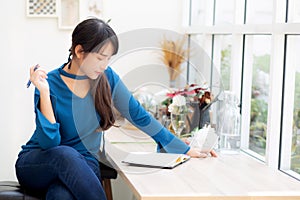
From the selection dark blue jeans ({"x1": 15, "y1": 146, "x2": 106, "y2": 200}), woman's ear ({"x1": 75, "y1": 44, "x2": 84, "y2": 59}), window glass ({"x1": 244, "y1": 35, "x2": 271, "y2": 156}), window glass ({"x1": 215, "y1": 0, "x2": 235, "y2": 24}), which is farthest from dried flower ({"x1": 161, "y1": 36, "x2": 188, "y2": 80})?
dark blue jeans ({"x1": 15, "y1": 146, "x2": 106, "y2": 200})

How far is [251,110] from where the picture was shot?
2.67 metres

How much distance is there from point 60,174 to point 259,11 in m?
1.20

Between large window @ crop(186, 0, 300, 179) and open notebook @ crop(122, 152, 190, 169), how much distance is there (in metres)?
0.38

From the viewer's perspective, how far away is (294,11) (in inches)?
86.7

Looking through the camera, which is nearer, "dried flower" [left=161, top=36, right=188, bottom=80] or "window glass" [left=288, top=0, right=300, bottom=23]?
"window glass" [left=288, top=0, right=300, bottom=23]

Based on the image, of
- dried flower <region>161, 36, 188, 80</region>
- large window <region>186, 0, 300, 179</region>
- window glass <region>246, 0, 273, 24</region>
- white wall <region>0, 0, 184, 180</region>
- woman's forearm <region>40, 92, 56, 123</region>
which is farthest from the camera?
dried flower <region>161, 36, 188, 80</region>

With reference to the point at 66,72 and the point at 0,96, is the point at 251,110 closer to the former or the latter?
the point at 66,72

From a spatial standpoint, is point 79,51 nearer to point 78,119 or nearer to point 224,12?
point 78,119

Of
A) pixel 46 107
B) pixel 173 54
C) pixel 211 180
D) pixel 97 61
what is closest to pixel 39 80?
pixel 46 107

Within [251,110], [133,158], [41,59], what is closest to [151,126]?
[133,158]

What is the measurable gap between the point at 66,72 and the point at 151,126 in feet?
1.43

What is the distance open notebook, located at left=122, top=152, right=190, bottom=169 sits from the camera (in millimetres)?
2219

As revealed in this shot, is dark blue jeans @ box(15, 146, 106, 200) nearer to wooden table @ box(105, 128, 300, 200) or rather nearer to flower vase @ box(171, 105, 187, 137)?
wooden table @ box(105, 128, 300, 200)

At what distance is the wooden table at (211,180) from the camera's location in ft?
6.09
